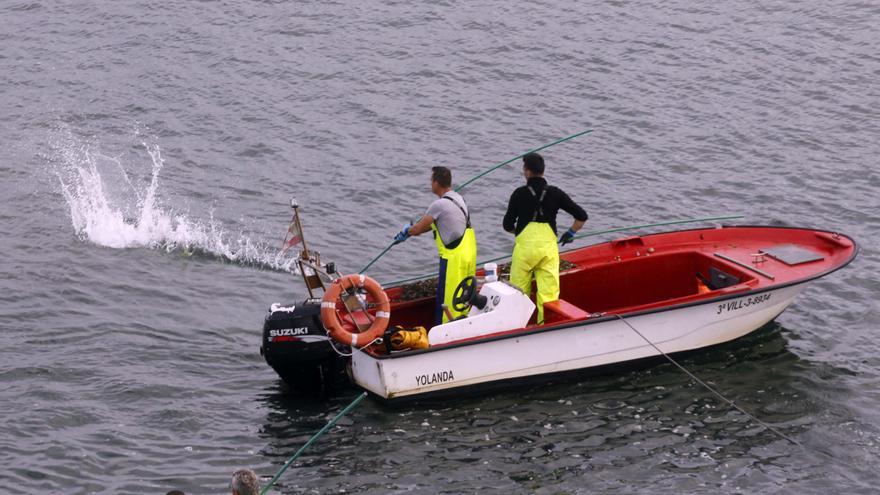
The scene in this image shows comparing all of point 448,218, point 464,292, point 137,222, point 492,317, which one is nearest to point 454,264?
point 464,292

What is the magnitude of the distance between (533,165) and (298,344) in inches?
119

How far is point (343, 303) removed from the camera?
Answer: 12.3 m

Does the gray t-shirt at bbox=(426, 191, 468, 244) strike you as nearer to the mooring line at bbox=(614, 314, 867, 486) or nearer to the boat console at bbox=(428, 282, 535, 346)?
the boat console at bbox=(428, 282, 535, 346)

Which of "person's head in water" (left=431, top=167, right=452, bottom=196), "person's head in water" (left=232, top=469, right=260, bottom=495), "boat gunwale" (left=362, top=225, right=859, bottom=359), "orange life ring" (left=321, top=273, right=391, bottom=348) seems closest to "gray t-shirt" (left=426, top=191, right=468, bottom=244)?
→ "person's head in water" (left=431, top=167, right=452, bottom=196)

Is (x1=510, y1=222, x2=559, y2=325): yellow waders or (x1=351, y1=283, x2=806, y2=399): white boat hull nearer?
(x1=351, y1=283, x2=806, y2=399): white boat hull

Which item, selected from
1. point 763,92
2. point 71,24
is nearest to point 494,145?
point 763,92

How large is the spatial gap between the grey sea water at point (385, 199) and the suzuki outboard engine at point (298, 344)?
0.48 meters

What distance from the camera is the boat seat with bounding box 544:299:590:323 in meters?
12.8

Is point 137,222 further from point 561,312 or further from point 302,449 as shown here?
point 302,449

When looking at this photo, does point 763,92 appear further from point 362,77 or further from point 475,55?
point 362,77

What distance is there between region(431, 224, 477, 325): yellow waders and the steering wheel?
75 millimetres

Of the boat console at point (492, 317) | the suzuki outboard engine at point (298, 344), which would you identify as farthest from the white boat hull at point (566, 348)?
the suzuki outboard engine at point (298, 344)

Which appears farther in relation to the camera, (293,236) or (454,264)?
(454,264)

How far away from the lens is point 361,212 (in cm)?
1786
